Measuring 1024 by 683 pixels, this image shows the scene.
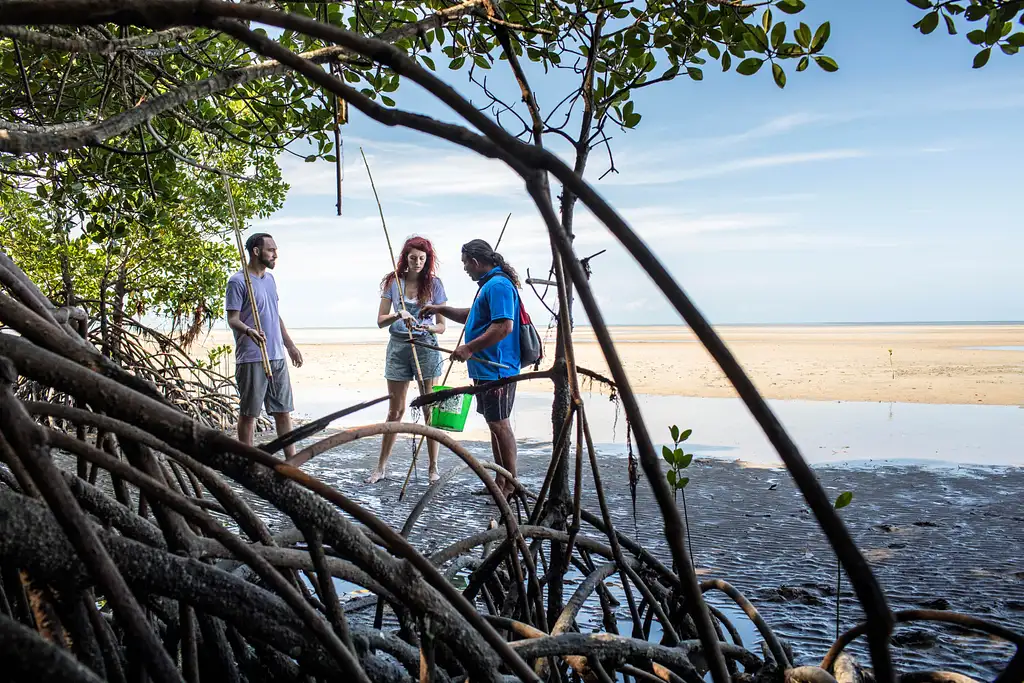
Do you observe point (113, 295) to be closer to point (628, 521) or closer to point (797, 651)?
point (628, 521)

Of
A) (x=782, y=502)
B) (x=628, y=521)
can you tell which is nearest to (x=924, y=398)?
(x=782, y=502)

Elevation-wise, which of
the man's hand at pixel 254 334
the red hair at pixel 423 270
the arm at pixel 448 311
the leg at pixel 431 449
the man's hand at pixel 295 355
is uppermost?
the red hair at pixel 423 270

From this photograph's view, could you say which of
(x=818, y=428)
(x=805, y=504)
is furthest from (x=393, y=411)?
(x=818, y=428)

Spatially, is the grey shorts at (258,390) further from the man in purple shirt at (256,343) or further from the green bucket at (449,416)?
the green bucket at (449,416)

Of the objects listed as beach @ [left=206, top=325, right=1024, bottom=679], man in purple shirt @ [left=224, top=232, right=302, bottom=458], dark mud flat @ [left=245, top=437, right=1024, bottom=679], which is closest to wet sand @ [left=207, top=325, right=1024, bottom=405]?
beach @ [left=206, top=325, right=1024, bottom=679]

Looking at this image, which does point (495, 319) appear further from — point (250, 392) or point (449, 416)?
point (250, 392)

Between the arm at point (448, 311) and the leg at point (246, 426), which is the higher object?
the arm at point (448, 311)

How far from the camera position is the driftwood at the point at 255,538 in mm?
669

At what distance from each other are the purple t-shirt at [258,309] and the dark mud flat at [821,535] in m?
1.20

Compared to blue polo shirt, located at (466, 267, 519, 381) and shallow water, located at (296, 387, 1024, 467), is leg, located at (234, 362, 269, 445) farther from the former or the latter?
shallow water, located at (296, 387, 1024, 467)

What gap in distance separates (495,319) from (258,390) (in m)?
2.05

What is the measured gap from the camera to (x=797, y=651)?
2904 millimetres

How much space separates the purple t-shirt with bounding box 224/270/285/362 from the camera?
18.2 ft

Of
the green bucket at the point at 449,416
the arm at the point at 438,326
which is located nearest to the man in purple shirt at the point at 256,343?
the arm at the point at 438,326
